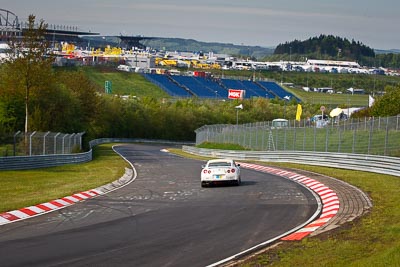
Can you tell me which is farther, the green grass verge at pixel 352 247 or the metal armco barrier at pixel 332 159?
the metal armco barrier at pixel 332 159

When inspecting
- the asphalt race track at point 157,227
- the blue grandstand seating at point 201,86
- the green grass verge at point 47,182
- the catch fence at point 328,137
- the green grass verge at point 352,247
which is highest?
the blue grandstand seating at point 201,86

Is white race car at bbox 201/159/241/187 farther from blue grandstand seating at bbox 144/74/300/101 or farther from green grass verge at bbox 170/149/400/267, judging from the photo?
blue grandstand seating at bbox 144/74/300/101

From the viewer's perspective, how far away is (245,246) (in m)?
15.5

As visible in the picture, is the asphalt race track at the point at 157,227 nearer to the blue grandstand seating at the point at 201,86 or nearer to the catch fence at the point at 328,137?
the catch fence at the point at 328,137

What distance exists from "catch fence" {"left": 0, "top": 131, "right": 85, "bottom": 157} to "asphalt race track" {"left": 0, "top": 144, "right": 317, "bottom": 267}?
445 inches

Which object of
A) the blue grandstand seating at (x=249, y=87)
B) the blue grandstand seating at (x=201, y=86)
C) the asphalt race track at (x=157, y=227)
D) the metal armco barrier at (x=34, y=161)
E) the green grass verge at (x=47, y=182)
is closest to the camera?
the asphalt race track at (x=157, y=227)

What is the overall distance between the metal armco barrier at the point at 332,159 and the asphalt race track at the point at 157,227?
5909 mm

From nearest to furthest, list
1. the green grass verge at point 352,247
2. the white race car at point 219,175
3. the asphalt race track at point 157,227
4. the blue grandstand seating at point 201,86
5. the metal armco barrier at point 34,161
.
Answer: the green grass verge at point 352,247 → the asphalt race track at point 157,227 → the white race car at point 219,175 → the metal armco barrier at point 34,161 → the blue grandstand seating at point 201,86

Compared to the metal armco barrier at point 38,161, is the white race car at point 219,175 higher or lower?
higher

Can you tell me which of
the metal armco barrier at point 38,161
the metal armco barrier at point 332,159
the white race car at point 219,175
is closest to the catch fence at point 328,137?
the metal armco barrier at point 332,159

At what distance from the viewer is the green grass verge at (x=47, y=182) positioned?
24.9m

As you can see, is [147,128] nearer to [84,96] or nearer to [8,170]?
[84,96]

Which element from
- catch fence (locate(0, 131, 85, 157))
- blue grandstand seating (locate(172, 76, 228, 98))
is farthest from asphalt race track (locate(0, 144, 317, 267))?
blue grandstand seating (locate(172, 76, 228, 98))

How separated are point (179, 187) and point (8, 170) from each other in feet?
34.4
